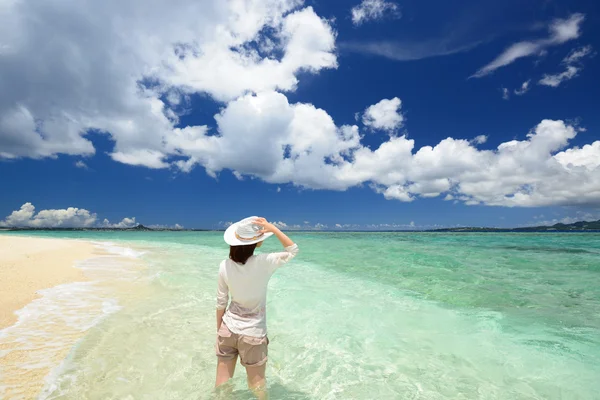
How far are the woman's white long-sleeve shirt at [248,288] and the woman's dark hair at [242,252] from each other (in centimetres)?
5

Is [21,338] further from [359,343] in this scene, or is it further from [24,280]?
[359,343]

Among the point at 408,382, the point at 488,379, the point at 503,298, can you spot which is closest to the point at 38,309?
the point at 408,382

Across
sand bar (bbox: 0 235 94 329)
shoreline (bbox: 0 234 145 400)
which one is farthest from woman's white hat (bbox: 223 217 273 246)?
sand bar (bbox: 0 235 94 329)

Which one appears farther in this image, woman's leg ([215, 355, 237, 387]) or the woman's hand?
woman's leg ([215, 355, 237, 387])

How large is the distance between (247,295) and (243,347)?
2.03 ft

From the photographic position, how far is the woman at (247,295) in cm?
353

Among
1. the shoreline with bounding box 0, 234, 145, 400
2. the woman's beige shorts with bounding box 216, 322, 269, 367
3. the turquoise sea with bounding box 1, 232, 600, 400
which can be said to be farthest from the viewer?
the turquoise sea with bounding box 1, 232, 600, 400

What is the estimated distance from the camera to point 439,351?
21.1 ft

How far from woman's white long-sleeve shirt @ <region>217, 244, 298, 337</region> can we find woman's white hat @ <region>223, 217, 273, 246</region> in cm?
23

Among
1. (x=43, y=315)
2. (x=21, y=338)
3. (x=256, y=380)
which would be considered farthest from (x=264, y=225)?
(x=43, y=315)

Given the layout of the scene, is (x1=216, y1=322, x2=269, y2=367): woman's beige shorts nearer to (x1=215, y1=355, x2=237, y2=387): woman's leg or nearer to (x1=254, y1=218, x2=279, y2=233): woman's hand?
(x1=215, y1=355, x2=237, y2=387): woman's leg

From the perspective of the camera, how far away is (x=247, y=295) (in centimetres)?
364

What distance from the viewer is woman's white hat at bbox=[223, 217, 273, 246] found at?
3428 mm

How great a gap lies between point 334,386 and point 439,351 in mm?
2739
